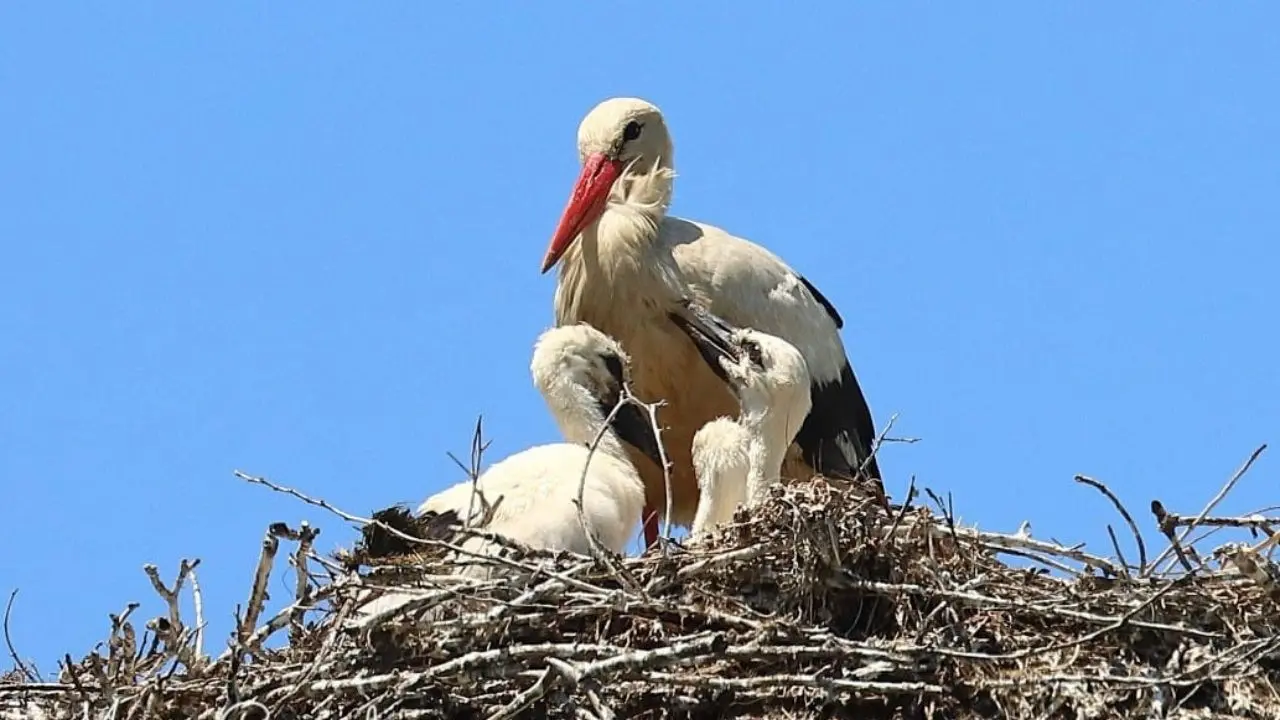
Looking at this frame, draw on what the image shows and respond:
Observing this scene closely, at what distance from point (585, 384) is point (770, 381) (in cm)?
44

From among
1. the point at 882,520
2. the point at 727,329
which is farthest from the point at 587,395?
the point at 882,520

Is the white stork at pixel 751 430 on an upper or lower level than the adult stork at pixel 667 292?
lower

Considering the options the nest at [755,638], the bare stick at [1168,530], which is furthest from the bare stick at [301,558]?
the bare stick at [1168,530]

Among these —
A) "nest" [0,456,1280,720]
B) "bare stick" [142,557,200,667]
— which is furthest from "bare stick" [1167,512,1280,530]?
"bare stick" [142,557,200,667]

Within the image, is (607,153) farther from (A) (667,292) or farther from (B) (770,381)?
(B) (770,381)

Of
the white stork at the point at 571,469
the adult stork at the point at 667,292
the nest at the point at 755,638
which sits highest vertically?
the adult stork at the point at 667,292

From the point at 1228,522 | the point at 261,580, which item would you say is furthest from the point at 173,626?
the point at 1228,522

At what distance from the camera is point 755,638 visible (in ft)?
15.9

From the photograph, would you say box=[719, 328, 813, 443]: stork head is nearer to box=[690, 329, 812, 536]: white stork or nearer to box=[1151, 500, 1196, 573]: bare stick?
box=[690, 329, 812, 536]: white stork

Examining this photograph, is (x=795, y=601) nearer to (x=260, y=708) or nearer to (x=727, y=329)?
(x=260, y=708)

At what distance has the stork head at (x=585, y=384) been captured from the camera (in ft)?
20.7

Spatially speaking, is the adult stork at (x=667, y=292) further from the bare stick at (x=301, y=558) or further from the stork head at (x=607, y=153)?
the bare stick at (x=301, y=558)

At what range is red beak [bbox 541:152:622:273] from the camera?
272 inches

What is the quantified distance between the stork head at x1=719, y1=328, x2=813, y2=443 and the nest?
108cm
